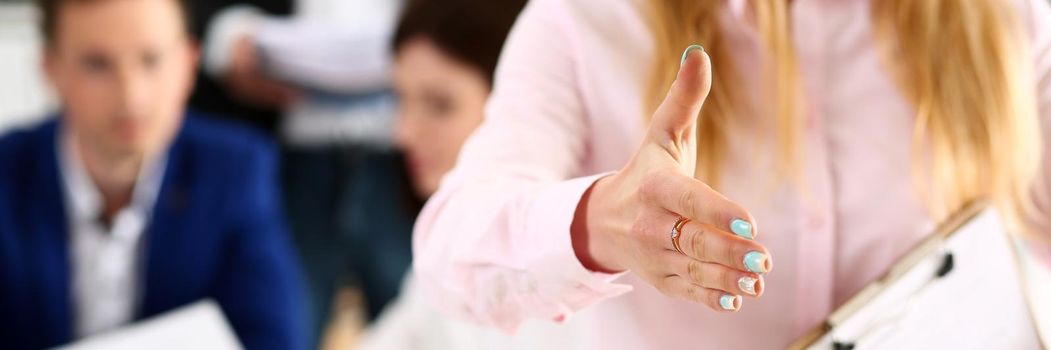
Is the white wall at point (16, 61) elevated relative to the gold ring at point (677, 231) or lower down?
lower down

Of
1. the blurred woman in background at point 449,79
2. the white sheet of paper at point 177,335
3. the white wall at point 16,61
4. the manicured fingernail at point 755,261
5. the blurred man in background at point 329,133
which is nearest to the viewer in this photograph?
the manicured fingernail at point 755,261

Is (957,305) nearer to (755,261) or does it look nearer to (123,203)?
(755,261)

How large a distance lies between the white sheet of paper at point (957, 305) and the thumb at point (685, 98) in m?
0.08

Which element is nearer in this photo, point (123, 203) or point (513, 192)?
point (513, 192)

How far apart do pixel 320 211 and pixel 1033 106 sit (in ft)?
1.99

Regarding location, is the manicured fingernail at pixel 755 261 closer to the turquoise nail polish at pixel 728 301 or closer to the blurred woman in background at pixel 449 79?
the turquoise nail polish at pixel 728 301

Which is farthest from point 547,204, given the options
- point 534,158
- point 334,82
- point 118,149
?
point 334,82

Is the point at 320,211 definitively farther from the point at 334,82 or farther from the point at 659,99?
the point at 659,99

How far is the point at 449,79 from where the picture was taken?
15.1 inches

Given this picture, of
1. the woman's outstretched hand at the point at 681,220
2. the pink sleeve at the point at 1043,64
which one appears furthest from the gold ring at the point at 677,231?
the pink sleeve at the point at 1043,64

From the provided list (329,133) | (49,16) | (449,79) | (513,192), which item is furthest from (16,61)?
(513,192)

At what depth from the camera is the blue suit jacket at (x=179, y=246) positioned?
20.6 inches

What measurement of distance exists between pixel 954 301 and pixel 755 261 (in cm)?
10

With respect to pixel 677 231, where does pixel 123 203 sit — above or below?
below
